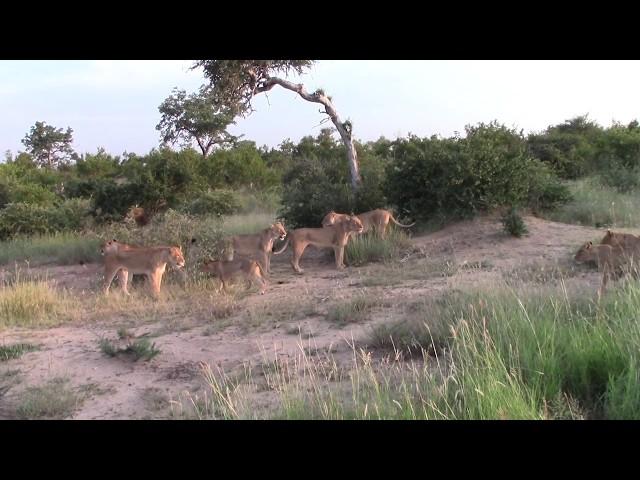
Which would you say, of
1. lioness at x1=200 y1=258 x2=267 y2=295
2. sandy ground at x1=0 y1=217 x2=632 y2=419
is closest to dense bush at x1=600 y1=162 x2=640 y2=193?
sandy ground at x1=0 y1=217 x2=632 y2=419

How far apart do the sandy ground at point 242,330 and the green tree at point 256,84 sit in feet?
17.0

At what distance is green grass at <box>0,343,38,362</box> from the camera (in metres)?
7.56

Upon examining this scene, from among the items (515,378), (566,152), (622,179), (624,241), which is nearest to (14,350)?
(515,378)

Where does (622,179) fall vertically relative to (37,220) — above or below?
below

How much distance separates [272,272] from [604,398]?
365 inches

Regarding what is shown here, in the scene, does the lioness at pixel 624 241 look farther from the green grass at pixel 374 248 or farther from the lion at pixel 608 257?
the green grass at pixel 374 248

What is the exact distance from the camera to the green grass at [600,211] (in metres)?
14.4

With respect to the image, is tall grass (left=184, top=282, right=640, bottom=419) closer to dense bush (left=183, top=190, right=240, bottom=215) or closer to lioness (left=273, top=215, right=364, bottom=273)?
lioness (left=273, top=215, right=364, bottom=273)

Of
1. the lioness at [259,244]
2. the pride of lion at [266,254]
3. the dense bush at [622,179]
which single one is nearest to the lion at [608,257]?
the pride of lion at [266,254]

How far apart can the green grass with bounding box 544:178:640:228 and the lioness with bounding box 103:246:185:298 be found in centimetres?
885

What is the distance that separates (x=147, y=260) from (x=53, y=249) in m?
6.25

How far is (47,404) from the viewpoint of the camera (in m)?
6.06

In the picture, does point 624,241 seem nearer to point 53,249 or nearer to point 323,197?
point 323,197
